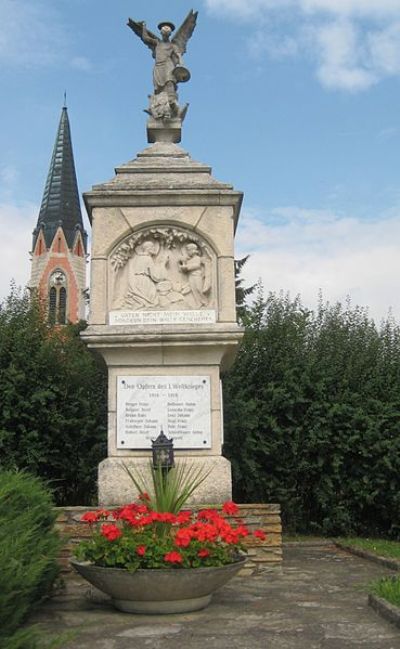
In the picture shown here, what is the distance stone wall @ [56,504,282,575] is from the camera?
6559 millimetres

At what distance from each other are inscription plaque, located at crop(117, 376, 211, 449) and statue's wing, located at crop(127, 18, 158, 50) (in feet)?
14.5

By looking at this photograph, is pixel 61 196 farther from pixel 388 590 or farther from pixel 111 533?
pixel 388 590

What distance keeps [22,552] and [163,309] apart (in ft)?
13.1

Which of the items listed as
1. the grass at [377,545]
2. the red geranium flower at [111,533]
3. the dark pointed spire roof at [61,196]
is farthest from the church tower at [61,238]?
the red geranium flower at [111,533]

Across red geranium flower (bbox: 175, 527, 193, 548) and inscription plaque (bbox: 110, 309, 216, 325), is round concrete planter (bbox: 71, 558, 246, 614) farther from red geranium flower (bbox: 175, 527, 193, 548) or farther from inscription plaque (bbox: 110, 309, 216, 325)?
inscription plaque (bbox: 110, 309, 216, 325)

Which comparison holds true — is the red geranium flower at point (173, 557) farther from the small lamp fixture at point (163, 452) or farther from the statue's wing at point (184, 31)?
the statue's wing at point (184, 31)

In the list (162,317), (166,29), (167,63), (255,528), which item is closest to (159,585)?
(255,528)

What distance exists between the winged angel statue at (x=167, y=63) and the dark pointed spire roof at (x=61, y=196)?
2110 inches

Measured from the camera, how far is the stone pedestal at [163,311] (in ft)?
→ 23.6

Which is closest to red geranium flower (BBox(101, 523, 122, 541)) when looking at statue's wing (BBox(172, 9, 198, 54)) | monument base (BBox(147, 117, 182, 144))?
monument base (BBox(147, 117, 182, 144))

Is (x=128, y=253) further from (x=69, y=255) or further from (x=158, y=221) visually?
(x=69, y=255)

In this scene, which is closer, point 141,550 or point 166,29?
point 141,550

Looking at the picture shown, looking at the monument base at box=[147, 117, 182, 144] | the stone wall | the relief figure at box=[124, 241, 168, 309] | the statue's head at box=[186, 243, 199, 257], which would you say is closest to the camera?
the stone wall

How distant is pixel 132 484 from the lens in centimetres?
703
